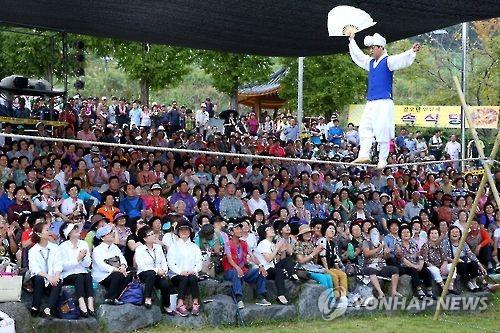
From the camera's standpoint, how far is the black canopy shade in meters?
A: 8.48

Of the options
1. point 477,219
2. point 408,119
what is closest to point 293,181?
point 477,219

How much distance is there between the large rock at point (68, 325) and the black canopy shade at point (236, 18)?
11.1 feet

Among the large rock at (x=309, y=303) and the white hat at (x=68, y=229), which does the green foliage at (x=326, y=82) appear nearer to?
the large rock at (x=309, y=303)

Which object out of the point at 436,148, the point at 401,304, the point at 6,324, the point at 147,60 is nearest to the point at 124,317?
the point at 6,324

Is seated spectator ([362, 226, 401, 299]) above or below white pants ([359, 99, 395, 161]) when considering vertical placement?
below

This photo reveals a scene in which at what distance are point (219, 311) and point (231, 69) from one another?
9777mm

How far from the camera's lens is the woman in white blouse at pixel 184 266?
7.39m

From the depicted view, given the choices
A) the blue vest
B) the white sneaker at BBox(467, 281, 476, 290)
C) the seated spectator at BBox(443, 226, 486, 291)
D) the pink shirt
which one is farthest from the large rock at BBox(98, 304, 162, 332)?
the pink shirt

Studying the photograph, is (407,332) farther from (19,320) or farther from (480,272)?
(19,320)

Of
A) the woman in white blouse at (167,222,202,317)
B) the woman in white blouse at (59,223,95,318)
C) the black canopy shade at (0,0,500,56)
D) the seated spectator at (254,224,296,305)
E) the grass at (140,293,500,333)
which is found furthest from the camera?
the black canopy shade at (0,0,500,56)

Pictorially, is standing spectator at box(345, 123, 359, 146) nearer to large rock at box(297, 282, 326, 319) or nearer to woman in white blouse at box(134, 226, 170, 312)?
large rock at box(297, 282, 326, 319)

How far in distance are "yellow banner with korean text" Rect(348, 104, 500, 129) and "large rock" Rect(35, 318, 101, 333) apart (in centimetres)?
1142

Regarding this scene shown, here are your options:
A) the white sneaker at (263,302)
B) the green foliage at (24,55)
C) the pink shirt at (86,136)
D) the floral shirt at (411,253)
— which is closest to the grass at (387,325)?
the white sneaker at (263,302)

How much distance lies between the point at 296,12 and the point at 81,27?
3.45 metres
